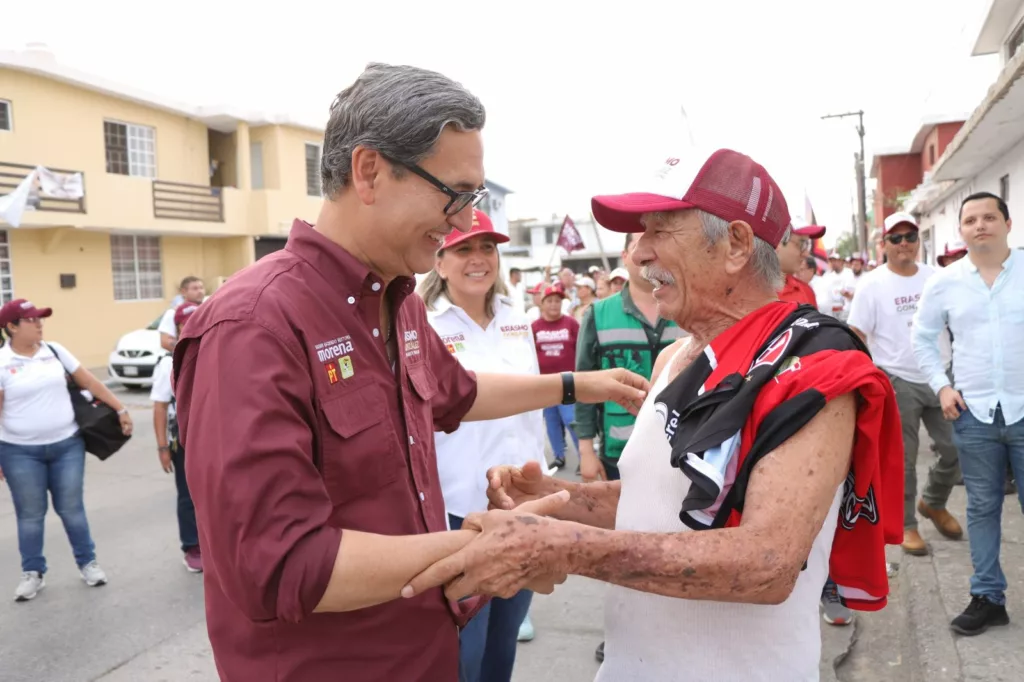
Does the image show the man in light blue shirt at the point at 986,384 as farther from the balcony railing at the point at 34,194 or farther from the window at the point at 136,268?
the window at the point at 136,268

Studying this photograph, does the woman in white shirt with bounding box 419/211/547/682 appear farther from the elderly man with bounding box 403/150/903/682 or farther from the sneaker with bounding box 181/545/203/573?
the sneaker with bounding box 181/545/203/573

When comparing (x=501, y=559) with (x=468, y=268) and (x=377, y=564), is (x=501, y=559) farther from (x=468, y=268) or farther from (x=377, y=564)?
(x=468, y=268)

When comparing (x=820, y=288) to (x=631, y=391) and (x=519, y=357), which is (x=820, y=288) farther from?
(x=631, y=391)

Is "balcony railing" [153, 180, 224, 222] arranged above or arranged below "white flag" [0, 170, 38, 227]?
above

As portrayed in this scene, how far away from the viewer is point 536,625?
4.60 m

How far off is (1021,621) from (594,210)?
12.0 ft

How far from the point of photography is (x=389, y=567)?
150cm

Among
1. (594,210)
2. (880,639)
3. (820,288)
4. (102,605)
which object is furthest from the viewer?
(820,288)

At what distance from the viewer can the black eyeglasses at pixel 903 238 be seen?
576 centimetres

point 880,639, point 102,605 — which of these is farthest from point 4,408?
point 880,639

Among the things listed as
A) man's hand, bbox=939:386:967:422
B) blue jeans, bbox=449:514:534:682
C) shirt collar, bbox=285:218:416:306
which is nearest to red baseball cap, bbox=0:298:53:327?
blue jeans, bbox=449:514:534:682

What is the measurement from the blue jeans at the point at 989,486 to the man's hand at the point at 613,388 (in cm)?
235

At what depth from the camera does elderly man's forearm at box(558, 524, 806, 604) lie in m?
1.48

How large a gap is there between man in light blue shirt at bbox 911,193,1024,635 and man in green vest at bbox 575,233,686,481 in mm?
1582
